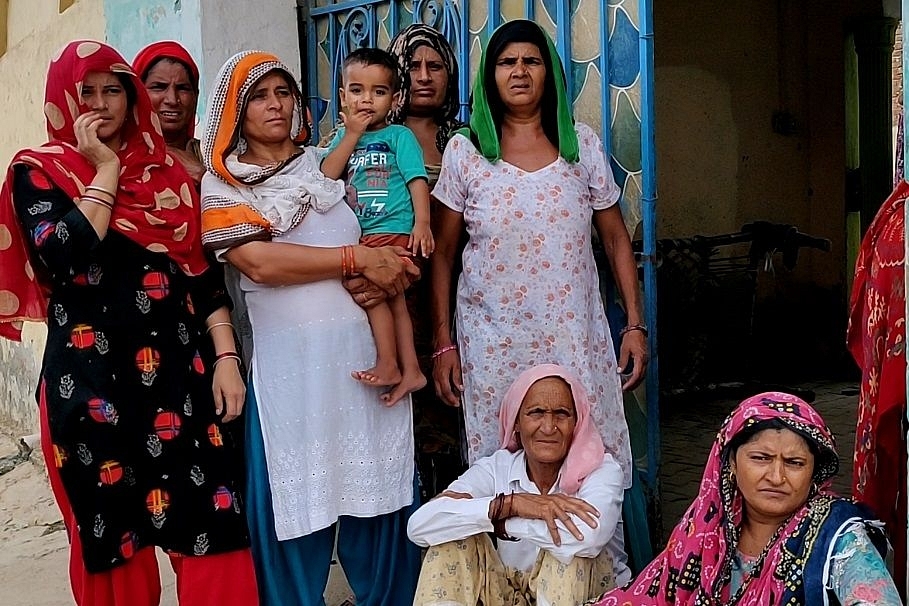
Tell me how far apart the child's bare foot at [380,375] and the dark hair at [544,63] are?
2.26ft

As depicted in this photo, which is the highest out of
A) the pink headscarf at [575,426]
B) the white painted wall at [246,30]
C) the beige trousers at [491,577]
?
the white painted wall at [246,30]

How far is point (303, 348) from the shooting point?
2.61 m

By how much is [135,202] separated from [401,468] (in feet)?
3.05

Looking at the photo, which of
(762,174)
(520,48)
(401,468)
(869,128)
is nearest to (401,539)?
(401,468)

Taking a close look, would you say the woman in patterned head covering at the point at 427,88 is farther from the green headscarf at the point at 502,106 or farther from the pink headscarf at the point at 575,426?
the pink headscarf at the point at 575,426

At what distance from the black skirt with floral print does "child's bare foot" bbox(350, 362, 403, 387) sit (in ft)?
1.20

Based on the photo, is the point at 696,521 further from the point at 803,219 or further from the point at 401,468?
the point at 803,219

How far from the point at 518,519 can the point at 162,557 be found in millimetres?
1823

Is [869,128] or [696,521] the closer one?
[696,521]

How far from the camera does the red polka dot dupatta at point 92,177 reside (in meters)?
2.37

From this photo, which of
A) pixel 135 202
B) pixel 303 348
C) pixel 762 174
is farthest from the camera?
pixel 762 174

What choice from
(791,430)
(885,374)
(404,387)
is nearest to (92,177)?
(404,387)

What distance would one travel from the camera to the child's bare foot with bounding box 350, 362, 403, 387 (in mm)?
2623

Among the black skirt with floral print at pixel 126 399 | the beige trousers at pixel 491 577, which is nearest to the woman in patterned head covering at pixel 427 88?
the black skirt with floral print at pixel 126 399
